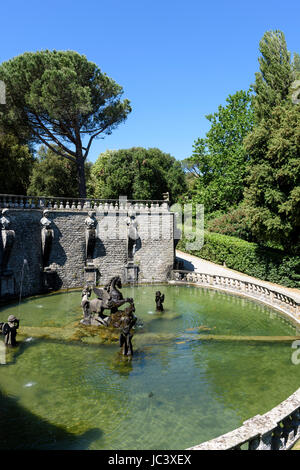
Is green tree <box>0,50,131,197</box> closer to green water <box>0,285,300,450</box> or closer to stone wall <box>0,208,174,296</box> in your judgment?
stone wall <box>0,208,174,296</box>

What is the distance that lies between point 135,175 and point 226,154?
1544cm

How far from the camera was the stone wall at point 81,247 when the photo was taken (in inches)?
781

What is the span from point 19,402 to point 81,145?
77.6ft

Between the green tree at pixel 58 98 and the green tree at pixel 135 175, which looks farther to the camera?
the green tree at pixel 135 175

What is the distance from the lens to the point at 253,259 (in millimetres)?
23547

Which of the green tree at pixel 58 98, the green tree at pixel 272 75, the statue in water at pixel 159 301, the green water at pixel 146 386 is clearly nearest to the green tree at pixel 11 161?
the green tree at pixel 58 98

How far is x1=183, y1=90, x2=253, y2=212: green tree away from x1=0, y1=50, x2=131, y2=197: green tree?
473 inches

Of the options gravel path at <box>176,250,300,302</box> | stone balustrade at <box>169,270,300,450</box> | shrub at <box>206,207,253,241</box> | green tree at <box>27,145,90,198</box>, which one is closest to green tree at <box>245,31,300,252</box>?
gravel path at <box>176,250,300,302</box>

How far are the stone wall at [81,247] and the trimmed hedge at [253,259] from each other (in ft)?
17.8

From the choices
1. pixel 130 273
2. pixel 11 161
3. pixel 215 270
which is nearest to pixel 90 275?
pixel 130 273

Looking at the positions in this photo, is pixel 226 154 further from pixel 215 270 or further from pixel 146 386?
pixel 146 386

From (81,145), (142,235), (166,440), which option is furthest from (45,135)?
(166,440)

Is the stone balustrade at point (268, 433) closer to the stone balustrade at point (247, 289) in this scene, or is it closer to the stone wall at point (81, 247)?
the stone balustrade at point (247, 289)

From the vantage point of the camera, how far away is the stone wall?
19.8 metres
